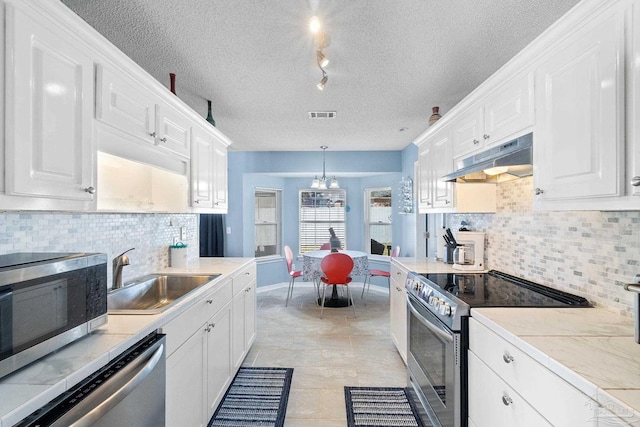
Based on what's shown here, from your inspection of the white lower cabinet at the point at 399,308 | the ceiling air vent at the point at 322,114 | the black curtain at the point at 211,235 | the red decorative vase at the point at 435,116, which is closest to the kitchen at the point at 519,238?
the red decorative vase at the point at 435,116

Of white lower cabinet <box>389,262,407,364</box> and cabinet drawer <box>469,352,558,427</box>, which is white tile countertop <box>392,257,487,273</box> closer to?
white lower cabinet <box>389,262,407,364</box>

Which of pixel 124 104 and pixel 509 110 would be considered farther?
pixel 509 110

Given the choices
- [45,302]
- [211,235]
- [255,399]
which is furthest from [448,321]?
[211,235]

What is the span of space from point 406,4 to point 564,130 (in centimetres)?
95

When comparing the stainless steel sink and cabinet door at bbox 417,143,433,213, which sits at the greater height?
cabinet door at bbox 417,143,433,213

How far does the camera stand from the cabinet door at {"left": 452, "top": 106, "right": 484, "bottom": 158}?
6.75ft

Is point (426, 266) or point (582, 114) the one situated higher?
point (582, 114)

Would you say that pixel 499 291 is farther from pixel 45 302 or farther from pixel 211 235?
pixel 211 235

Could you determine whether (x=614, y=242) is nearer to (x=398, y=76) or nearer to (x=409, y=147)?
(x=398, y=76)

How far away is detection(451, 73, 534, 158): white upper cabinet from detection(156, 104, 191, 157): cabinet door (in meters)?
2.06

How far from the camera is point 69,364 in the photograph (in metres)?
0.96

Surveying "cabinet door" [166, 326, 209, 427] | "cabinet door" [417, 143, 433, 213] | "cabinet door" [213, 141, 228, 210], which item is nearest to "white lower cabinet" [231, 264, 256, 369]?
"cabinet door" [166, 326, 209, 427]

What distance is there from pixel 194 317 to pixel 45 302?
32.8 inches

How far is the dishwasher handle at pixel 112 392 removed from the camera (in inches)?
34.7
